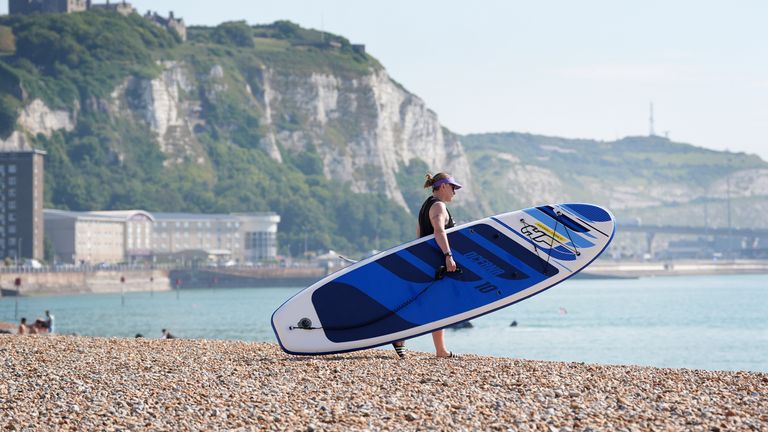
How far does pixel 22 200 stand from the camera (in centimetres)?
13800

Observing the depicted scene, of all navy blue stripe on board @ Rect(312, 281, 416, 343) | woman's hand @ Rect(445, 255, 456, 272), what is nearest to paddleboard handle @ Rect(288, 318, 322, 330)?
navy blue stripe on board @ Rect(312, 281, 416, 343)

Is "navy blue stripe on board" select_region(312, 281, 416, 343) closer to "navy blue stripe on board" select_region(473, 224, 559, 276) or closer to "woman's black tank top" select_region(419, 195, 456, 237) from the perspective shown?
"woman's black tank top" select_region(419, 195, 456, 237)

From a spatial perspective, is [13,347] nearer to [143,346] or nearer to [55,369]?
[143,346]

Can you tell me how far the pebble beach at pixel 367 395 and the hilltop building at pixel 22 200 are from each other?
4983 inches

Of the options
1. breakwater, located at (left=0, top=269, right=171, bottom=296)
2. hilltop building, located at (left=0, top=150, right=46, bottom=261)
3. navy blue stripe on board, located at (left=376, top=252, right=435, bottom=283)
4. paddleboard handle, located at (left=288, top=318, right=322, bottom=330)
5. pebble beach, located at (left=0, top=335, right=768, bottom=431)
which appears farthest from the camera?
hilltop building, located at (left=0, top=150, right=46, bottom=261)

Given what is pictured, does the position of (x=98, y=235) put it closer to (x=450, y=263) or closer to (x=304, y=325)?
(x=304, y=325)

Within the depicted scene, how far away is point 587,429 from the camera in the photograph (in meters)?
9.79

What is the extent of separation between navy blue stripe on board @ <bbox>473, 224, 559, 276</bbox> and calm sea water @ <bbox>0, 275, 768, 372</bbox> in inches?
899

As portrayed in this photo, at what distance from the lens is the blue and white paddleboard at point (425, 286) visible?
15000 millimetres

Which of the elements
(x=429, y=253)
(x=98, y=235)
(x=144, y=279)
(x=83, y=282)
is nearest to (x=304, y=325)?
(x=429, y=253)

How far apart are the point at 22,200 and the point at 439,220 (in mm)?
128313

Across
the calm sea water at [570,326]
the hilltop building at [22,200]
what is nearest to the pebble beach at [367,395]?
the calm sea water at [570,326]

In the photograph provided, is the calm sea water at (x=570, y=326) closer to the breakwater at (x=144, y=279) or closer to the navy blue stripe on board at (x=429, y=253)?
the breakwater at (x=144, y=279)

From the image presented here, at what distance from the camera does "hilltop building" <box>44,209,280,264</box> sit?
151 metres
